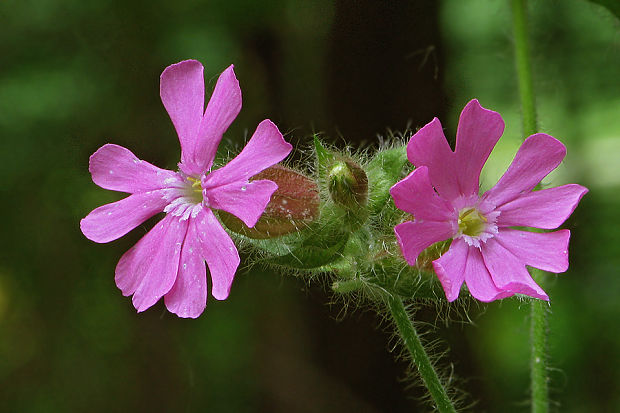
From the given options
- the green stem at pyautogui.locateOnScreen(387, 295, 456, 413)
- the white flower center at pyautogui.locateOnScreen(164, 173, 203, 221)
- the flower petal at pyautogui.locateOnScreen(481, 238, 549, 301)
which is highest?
the white flower center at pyautogui.locateOnScreen(164, 173, 203, 221)

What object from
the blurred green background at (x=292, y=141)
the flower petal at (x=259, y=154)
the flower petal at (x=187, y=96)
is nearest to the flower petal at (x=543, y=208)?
the flower petal at (x=259, y=154)

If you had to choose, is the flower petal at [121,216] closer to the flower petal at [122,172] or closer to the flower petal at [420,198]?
the flower petal at [122,172]

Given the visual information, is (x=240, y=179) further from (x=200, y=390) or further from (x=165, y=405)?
(x=165, y=405)

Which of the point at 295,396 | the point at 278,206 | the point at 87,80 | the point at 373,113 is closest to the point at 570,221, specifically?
the point at 373,113

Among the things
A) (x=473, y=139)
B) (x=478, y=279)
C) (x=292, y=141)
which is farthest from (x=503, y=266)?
(x=292, y=141)

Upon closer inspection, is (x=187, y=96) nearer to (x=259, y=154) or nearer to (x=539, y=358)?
(x=259, y=154)

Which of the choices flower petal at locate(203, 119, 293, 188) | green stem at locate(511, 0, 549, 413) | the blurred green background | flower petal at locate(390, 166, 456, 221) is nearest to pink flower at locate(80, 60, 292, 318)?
flower petal at locate(203, 119, 293, 188)

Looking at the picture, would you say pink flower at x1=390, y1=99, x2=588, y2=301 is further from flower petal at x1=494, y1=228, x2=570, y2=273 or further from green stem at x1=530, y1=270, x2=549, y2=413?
green stem at x1=530, y1=270, x2=549, y2=413
